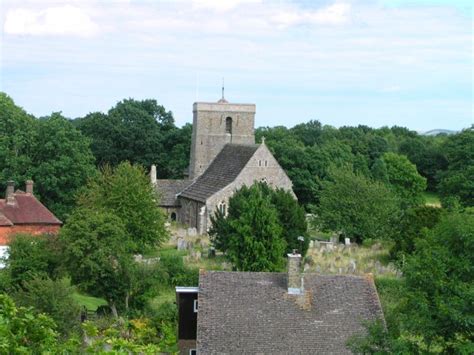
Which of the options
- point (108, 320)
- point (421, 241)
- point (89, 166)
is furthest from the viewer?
point (89, 166)

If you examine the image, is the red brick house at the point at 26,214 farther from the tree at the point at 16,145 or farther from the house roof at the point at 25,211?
the tree at the point at 16,145

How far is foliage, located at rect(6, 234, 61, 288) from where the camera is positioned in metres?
34.7

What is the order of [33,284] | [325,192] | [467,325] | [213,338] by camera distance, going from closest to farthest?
[467,325] → [213,338] → [33,284] → [325,192]

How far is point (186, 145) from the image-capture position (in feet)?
257

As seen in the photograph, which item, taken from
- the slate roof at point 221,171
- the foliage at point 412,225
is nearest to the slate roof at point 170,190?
the slate roof at point 221,171

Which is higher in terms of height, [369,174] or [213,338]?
[369,174]

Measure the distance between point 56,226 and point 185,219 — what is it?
45.6 feet

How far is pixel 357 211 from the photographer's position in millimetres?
51125

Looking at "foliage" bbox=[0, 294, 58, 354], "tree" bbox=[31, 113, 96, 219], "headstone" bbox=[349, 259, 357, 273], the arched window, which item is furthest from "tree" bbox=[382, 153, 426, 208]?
"foliage" bbox=[0, 294, 58, 354]

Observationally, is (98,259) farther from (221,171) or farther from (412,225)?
(221,171)

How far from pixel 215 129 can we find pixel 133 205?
64.6 feet

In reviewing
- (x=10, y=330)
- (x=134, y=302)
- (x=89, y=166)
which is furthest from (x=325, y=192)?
(x=10, y=330)

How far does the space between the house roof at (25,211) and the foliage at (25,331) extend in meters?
34.4

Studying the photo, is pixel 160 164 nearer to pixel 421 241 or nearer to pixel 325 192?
pixel 325 192
